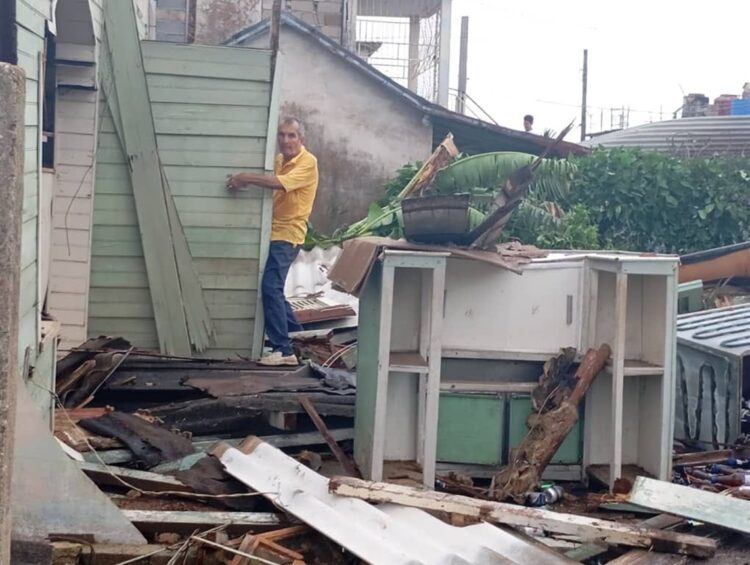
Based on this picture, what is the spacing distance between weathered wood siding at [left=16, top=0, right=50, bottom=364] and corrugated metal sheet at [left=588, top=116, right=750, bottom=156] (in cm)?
1531

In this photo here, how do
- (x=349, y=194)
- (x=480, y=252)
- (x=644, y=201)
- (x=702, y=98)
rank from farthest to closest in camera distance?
(x=702, y=98)
(x=349, y=194)
(x=644, y=201)
(x=480, y=252)

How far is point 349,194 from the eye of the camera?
16.5 meters

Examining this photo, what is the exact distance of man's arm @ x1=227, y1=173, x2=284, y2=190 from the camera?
793cm

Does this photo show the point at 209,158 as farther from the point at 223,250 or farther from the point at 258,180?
the point at 223,250

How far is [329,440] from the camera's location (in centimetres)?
620

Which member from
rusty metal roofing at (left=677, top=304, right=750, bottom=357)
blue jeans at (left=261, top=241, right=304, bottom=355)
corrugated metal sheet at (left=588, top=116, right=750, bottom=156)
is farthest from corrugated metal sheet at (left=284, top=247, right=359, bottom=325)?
corrugated metal sheet at (left=588, top=116, right=750, bottom=156)

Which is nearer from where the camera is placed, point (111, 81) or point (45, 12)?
point (45, 12)

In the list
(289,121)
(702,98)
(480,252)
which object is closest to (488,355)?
(480,252)

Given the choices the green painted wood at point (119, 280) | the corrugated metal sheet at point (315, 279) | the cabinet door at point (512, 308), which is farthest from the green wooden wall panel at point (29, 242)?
the corrugated metal sheet at point (315, 279)

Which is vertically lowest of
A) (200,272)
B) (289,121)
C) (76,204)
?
(200,272)

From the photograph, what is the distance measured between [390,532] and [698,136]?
1733cm

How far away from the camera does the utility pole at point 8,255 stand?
7.20 feet

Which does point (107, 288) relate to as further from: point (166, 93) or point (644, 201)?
point (644, 201)

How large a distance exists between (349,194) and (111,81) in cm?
888
